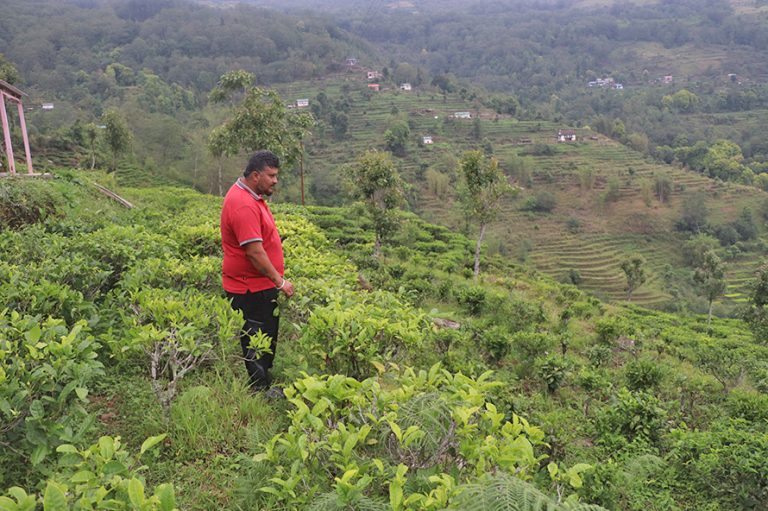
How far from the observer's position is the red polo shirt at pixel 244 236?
125 inches

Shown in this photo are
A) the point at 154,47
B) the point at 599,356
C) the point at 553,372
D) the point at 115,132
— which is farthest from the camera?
the point at 154,47

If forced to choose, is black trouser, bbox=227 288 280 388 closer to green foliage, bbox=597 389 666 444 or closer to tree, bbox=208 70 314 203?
green foliage, bbox=597 389 666 444

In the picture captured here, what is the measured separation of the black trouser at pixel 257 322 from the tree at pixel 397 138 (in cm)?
5887

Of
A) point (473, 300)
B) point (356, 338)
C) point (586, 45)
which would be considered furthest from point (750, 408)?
point (586, 45)

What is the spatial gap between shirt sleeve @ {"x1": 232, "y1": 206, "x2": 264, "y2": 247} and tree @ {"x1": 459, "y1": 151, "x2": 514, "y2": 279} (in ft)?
38.0

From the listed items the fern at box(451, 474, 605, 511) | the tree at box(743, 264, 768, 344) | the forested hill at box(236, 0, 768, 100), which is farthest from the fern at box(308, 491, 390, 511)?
the forested hill at box(236, 0, 768, 100)

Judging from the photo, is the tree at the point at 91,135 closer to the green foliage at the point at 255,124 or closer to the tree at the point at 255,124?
the green foliage at the point at 255,124

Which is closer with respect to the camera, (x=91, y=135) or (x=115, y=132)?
(x=115, y=132)

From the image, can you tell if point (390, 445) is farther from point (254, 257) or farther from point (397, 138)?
point (397, 138)

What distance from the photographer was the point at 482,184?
1473 centimetres

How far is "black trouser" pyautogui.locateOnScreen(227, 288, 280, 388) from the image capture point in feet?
11.0

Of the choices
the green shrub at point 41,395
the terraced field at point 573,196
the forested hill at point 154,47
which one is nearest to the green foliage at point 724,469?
the green shrub at point 41,395

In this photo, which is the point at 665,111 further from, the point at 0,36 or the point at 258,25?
the point at 0,36

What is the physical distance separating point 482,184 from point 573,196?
4655 cm
